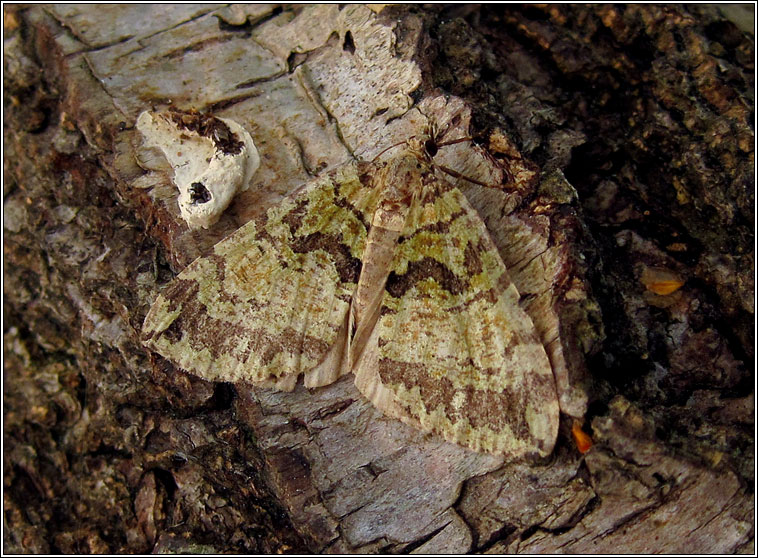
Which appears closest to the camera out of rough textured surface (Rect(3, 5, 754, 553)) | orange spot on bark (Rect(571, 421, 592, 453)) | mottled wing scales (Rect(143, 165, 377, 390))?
orange spot on bark (Rect(571, 421, 592, 453))

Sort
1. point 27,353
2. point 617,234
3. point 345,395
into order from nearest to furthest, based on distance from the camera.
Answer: point 345,395 → point 617,234 → point 27,353

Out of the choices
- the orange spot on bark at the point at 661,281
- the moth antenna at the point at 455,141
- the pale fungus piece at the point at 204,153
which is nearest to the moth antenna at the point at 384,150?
the moth antenna at the point at 455,141

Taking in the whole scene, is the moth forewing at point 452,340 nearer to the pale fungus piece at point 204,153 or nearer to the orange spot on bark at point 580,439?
the orange spot on bark at point 580,439

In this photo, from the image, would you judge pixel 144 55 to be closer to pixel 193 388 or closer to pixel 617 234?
pixel 193 388

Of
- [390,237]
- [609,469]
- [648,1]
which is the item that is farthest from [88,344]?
[648,1]

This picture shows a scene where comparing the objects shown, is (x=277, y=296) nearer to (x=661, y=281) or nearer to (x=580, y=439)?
(x=580, y=439)

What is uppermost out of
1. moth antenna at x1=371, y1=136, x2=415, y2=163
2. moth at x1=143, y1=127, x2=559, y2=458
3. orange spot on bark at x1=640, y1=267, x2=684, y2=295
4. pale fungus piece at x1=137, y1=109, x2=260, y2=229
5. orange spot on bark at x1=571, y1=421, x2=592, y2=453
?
pale fungus piece at x1=137, y1=109, x2=260, y2=229

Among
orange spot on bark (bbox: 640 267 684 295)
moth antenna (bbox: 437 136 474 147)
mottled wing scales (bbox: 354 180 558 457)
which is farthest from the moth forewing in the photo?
→ orange spot on bark (bbox: 640 267 684 295)

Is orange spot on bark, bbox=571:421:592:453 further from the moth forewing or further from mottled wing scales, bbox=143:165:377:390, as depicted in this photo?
mottled wing scales, bbox=143:165:377:390

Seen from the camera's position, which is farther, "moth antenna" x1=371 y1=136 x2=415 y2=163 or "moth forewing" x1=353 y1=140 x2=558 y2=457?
"moth antenna" x1=371 y1=136 x2=415 y2=163
